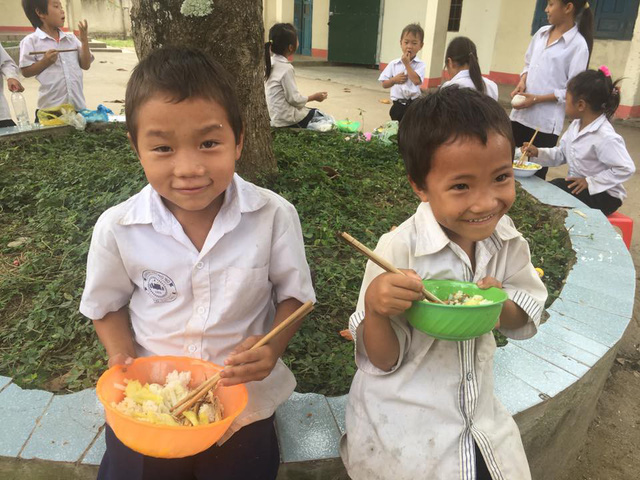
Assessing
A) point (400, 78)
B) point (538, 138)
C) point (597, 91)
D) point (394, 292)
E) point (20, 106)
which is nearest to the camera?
point (394, 292)

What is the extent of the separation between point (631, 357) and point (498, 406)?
2.01 meters

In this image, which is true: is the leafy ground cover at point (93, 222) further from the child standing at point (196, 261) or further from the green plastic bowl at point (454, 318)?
the green plastic bowl at point (454, 318)

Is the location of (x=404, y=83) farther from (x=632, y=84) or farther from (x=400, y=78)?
(x=632, y=84)

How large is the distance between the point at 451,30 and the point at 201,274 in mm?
11908

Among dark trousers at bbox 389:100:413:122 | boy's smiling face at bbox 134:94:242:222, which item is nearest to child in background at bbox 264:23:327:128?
dark trousers at bbox 389:100:413:122

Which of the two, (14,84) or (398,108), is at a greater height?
(14,84)

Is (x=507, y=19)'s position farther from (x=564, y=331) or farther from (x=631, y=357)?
(x=564, y=331)

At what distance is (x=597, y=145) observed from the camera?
151 inches

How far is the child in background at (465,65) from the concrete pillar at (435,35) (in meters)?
5.05

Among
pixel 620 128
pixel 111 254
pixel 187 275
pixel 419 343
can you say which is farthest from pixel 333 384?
pixel 620 128

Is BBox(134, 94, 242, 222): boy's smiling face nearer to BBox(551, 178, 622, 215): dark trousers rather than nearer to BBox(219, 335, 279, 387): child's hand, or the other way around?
BBox(219, 335, 279, 387): child's hand

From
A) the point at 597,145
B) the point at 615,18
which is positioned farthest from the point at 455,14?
the point at 597,145

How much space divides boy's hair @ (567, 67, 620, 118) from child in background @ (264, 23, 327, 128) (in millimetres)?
2590

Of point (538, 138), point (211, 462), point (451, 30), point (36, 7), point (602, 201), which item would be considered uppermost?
point (36, 7)
